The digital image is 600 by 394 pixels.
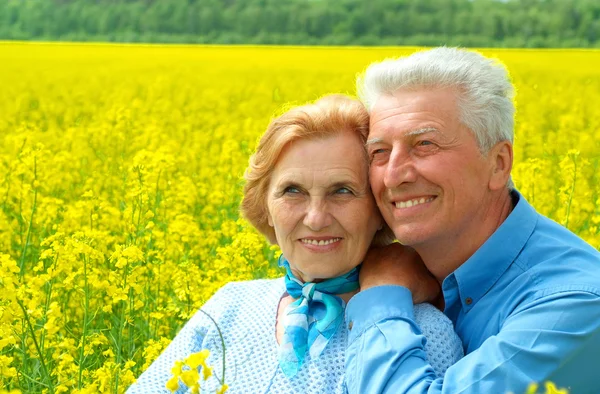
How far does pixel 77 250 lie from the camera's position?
3131 millimetres

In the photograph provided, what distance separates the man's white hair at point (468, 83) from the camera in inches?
108

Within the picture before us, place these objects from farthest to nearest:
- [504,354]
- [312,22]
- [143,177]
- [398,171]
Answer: [312,22]
[143,177]
[398,171]
[504,354]

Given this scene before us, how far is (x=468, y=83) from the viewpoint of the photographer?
274 centimetres

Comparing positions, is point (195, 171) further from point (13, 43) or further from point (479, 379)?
point (13, 43)

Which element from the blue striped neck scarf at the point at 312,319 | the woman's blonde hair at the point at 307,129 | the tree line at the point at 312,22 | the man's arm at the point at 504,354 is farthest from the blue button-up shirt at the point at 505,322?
the tree line at the point at 312,22

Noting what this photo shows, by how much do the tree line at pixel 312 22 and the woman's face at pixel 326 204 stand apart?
1225cm

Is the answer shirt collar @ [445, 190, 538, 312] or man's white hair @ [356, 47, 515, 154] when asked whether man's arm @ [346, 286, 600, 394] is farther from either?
man's white hair @ [356, 47, 515, 154]

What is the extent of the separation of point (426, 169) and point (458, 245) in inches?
9.3

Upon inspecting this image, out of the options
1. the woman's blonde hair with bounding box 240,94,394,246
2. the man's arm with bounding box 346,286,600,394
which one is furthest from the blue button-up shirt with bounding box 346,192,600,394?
the woman's blonde hair with bounding box 240,94,394,246

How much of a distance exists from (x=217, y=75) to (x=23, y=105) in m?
3.40

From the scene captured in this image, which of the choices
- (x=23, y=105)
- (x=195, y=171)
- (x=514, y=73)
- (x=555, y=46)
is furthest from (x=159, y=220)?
(x=555, y=46)

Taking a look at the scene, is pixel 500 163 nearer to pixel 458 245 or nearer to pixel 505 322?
pixel 458 245

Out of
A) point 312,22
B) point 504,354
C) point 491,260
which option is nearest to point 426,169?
point 491,260

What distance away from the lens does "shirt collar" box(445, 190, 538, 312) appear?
2701 mm
